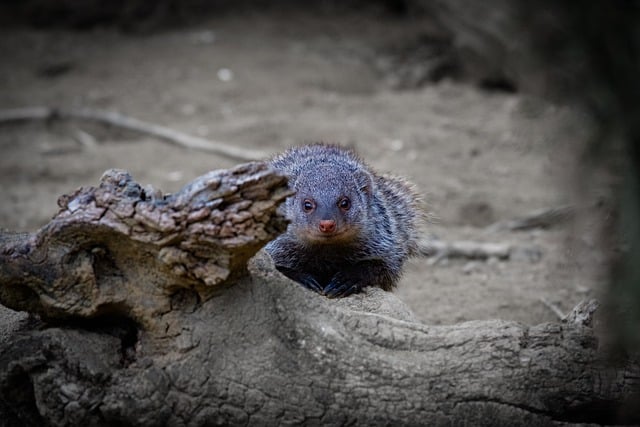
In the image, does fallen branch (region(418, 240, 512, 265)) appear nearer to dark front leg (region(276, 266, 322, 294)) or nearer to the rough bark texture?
dark front leg (region(276, 266, 322, 294))

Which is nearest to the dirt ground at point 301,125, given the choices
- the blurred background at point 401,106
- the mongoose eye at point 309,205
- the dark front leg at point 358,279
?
the blurred background at point 401,106

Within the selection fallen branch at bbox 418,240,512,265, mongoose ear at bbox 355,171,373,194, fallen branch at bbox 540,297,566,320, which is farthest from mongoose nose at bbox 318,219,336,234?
fallen branch at bbox 418,240,512,265

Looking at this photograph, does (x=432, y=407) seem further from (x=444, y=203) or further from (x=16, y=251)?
(x=444, y=203)

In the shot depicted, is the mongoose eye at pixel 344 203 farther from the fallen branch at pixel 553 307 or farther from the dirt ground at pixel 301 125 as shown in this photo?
the fallen branch at pixel 553 307

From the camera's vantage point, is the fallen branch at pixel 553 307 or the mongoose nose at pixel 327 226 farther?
Result: the fallen branch at pixel 553 307

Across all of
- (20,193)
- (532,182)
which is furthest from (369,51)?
(20,193)
